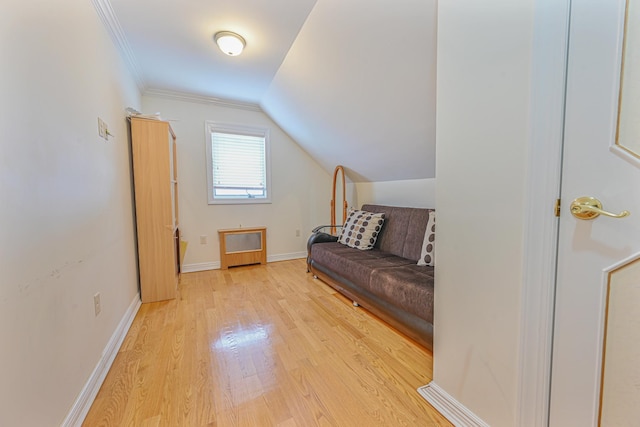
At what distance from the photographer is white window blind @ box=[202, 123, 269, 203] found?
3.63m

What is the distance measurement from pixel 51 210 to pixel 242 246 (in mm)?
2751

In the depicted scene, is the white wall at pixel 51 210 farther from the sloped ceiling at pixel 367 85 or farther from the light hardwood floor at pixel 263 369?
the sloped ceiling at pixel 367 85

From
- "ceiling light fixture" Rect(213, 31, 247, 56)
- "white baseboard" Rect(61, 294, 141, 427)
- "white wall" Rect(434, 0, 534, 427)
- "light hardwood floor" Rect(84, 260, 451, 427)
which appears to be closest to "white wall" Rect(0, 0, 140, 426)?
"white baseboard" Rect(61, 294, 141, 427)

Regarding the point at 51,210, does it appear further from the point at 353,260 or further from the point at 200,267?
the point at 200,267

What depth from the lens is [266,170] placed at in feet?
13.0

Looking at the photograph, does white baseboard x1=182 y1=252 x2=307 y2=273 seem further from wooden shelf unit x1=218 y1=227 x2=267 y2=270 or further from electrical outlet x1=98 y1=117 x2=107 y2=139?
electrical outlet x1=98 y1=117 x2=107 y2=139

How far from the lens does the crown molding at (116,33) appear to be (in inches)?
68.8

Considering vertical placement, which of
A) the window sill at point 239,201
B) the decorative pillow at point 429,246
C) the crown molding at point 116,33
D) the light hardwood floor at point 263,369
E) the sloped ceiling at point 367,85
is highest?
the crown molding at point 116,33

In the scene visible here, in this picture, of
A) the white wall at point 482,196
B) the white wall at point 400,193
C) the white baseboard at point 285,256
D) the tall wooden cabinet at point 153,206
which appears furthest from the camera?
the white baseboard at point 285,256

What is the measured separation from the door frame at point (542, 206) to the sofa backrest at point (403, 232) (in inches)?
60.1

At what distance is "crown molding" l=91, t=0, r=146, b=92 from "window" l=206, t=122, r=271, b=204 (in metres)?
1.03

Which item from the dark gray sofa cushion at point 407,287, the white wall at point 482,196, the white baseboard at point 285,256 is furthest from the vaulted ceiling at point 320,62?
the white baseboard at point 285,256

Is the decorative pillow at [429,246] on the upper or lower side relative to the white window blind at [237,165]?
lower

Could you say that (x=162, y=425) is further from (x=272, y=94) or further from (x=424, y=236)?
(x=272, y=94)
